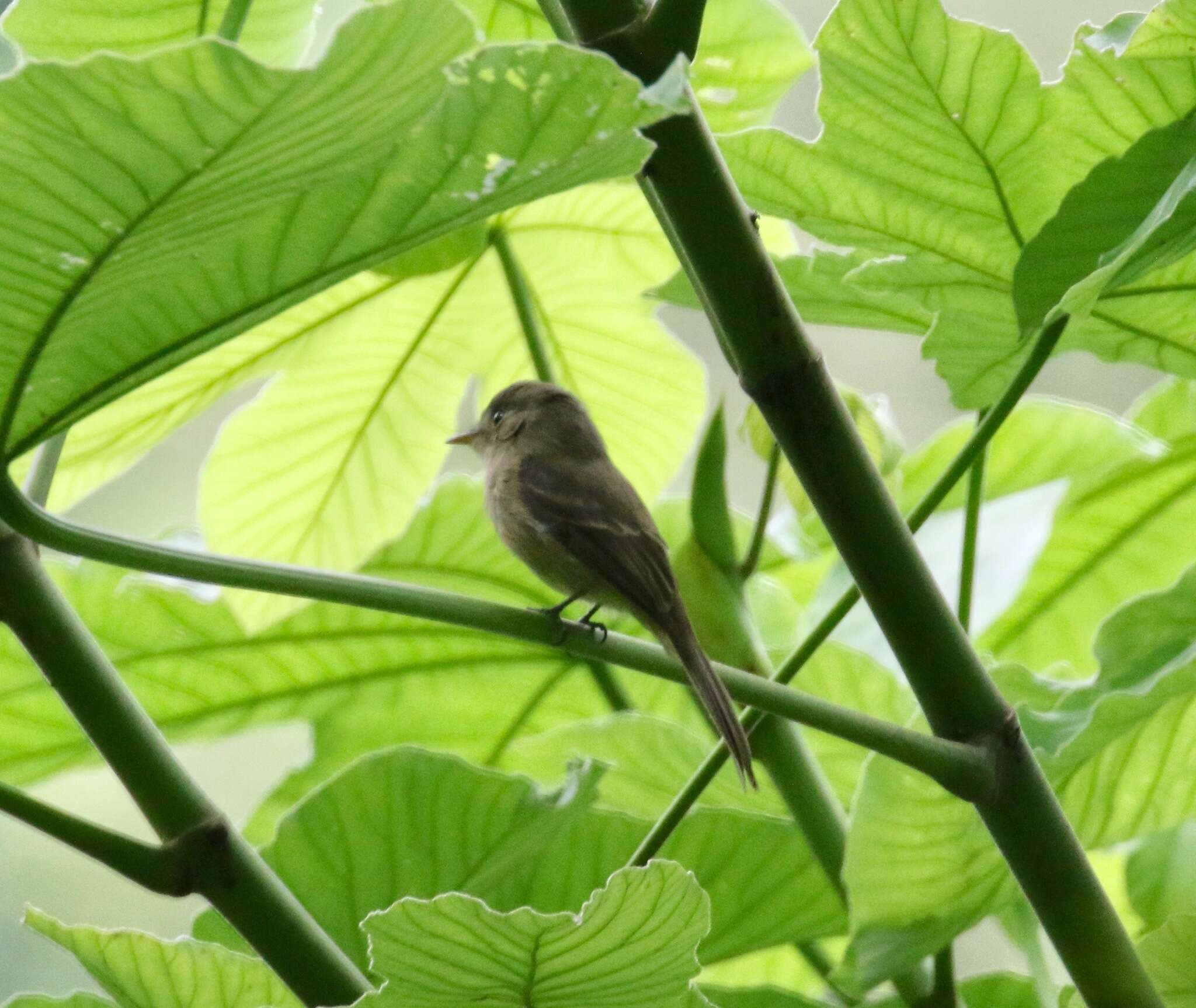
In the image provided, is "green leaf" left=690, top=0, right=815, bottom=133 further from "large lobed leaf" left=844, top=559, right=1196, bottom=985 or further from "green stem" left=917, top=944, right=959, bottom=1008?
"green stem" left=917, top=944, right=959, bottom=1008

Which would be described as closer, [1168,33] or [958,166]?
[1168,33]

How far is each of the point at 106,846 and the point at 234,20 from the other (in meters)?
0.47

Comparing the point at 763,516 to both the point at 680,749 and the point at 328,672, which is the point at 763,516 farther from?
the point at 328,672

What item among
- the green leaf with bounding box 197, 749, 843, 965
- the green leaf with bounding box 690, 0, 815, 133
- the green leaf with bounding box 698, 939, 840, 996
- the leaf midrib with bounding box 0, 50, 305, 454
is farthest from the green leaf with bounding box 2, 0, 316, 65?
the green leaf with bounding box 698, 939, 840, 996

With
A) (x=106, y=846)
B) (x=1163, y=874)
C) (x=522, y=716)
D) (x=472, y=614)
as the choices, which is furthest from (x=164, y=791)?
(x=1163, y=874)

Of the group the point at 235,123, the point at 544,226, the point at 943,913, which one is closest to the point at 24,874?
Answer: the point at 544,226

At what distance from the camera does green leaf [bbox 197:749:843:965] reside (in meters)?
0.86

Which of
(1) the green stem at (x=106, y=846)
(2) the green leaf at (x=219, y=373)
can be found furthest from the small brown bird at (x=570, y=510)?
(1) the green stem at (x=106, y=846)

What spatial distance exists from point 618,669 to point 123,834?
0.67 m

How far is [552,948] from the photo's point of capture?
58cm

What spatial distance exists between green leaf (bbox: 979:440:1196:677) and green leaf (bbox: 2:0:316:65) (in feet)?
2.48

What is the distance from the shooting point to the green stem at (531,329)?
1.05m

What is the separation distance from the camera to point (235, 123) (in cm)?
54

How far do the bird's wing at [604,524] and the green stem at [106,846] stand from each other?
59 centimetres
